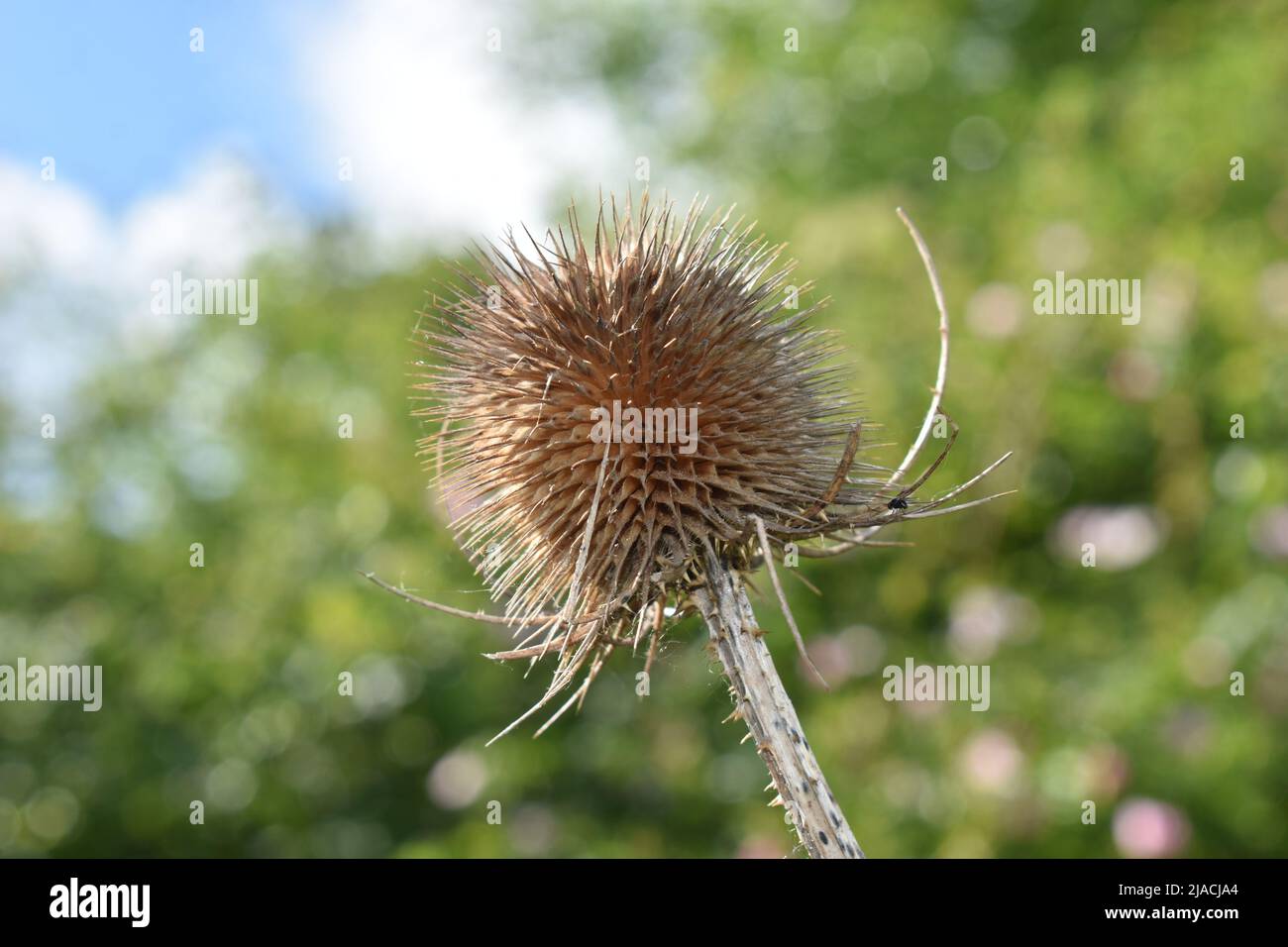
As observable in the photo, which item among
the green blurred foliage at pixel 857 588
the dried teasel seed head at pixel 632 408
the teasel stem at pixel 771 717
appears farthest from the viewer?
the green blurred foliage at pixel 857 588

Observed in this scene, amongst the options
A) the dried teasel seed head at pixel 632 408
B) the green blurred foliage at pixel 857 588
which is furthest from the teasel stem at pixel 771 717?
the green blurred foliage at pixel 857 588

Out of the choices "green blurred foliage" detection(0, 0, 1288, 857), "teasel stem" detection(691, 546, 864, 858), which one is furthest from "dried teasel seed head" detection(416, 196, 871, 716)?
"green blurred foliage" detection(0, 0, 1288, 857)

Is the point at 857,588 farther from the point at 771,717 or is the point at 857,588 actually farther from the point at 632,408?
the point at 771,717

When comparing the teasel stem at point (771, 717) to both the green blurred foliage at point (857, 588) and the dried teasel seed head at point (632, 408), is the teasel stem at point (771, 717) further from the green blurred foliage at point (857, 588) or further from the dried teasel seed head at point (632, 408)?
the green blurred foliage at point (857, 588)

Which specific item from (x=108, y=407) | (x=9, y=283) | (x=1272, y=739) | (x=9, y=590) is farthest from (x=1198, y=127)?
(x=9, y=283)

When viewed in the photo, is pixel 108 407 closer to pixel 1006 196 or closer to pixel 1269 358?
pixel 1006 196

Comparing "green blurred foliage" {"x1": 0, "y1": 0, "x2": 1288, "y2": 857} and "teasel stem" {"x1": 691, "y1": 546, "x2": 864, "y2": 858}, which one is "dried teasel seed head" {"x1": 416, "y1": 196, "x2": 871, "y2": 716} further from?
"green blurred foliage" {"x1": 0, "y1": 0, "x2": 1288, "y2": 857}

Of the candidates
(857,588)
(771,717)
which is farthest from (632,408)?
(857,588)
